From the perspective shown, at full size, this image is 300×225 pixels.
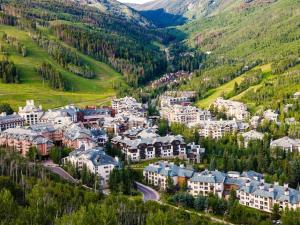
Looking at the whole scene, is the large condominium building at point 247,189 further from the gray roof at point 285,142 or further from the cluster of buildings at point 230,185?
the gray roof at point 285,142

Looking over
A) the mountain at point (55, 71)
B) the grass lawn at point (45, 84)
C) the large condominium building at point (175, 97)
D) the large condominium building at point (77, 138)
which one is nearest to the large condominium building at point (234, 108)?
the large condominium building at point (175, 97)

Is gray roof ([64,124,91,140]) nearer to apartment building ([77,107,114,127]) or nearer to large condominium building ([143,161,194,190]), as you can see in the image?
apartment building ([77,107,114,127])

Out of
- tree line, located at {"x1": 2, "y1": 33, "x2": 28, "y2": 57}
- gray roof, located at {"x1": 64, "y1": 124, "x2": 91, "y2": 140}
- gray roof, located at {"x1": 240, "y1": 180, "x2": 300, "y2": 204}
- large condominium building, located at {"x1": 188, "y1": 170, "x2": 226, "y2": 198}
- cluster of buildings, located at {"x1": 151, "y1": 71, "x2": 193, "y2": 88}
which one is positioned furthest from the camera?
cluster of buildings, located at {"x1": 151, "y1": 71, "x2": 193, "y2": 88}

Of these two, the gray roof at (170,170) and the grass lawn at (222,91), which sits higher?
the grass lawn at (222,91)

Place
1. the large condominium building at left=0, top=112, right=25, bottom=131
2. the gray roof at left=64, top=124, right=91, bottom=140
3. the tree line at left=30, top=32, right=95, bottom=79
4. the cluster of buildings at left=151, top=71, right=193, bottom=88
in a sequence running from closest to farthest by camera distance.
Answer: the gray roof at left=64, top=124, right=91, bottom=140
the large condominium building at left=0, top=112, right=25, bottom=131
the tree line at left=30, top=32, right=95, bottom=79
the cluster of buildings at left=151, top=71, right=193, bottom=88

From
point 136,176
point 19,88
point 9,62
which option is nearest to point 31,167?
point 136,176

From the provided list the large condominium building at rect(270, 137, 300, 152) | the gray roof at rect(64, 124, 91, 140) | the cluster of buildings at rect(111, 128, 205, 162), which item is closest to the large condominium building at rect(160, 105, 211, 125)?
the cluster of buildings at rect(111, 128, 205, 162)
